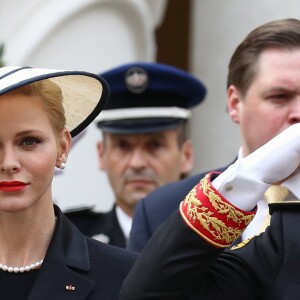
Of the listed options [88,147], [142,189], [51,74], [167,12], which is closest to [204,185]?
[51,74]

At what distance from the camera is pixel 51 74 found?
345cm

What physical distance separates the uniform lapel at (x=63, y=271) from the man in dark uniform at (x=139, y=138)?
70.7 inches

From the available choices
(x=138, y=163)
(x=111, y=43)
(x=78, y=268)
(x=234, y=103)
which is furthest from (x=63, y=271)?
(x=111, y=43)

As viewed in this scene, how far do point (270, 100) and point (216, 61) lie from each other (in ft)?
14.2

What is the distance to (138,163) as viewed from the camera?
18.3 ft

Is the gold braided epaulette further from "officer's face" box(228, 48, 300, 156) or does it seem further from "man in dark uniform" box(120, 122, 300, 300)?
"officer's face" box(228, 48, 300, 156)

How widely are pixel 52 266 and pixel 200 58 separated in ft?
16.9

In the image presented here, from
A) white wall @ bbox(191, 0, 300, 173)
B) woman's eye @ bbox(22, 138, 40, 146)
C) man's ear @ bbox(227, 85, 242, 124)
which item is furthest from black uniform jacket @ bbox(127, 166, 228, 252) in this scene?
white wall @ bbox(191, 0, 300, 173)

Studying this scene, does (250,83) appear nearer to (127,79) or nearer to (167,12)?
(127,79)

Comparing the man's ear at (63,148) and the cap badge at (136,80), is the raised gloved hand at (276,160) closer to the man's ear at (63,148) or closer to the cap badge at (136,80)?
the man's ear at (63,148)

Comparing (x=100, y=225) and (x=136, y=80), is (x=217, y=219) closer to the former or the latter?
(x=100, y=225)

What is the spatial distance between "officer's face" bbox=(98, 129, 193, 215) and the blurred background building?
1114 mm

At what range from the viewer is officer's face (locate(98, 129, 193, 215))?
557 centimetres

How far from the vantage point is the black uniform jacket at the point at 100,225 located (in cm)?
553
